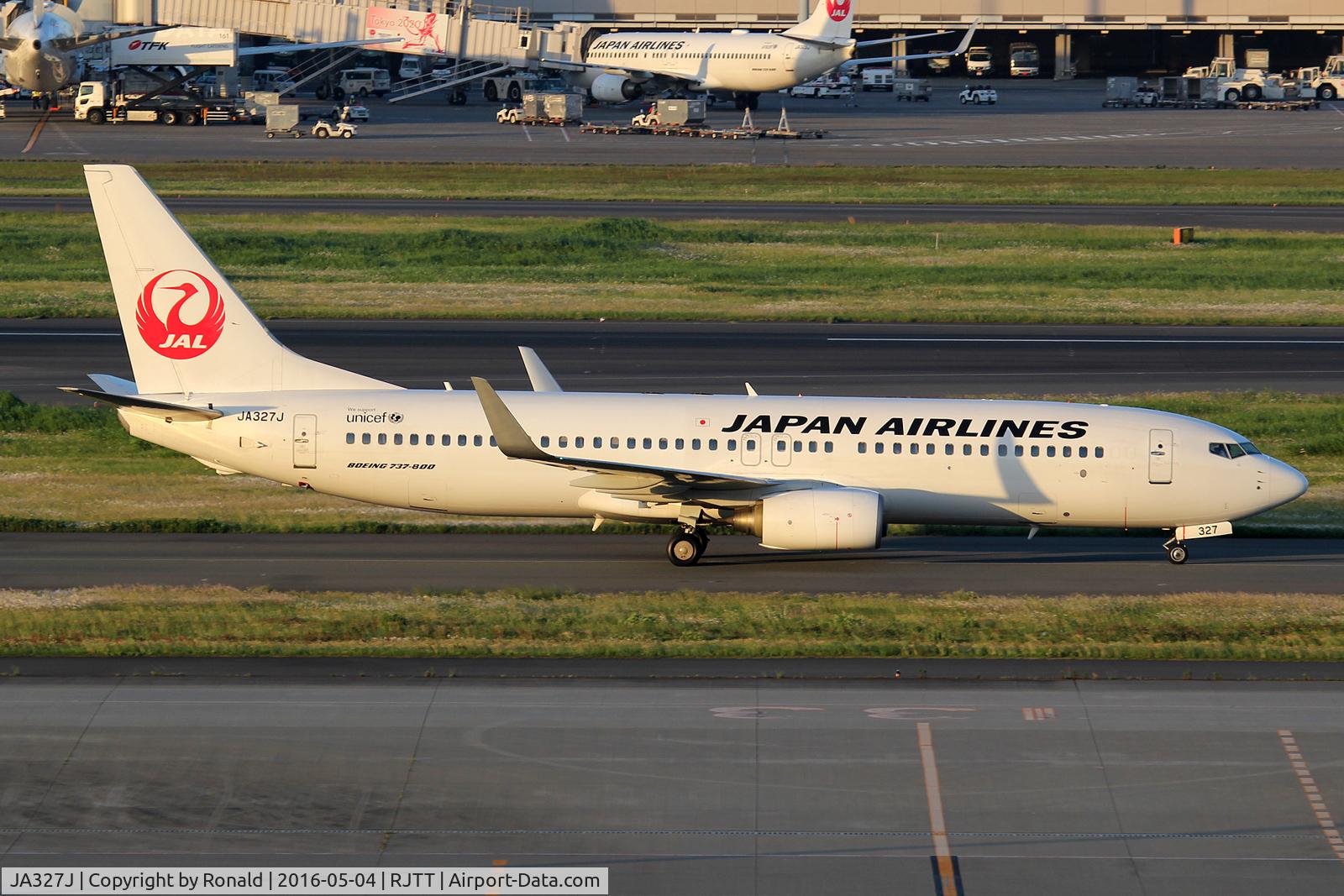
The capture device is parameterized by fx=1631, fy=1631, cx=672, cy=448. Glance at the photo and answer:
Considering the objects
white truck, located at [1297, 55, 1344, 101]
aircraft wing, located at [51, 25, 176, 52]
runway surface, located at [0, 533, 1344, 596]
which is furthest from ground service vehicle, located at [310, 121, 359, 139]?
white truck, located at [1297, 55, 1344, 101]

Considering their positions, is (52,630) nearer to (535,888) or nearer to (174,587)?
(174,587)

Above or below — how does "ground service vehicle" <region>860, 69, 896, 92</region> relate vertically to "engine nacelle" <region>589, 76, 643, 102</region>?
above

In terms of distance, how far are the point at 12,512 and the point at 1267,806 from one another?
25.9 meters

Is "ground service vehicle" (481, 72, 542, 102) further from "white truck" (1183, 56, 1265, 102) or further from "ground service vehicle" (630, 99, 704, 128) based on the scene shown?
"white truck" (1183, 56, 1265, 102)

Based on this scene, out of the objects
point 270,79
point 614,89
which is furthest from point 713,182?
point 270,79

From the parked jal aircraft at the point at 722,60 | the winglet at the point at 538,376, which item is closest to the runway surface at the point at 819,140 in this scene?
the parked jal aircraft at the point at 722,60

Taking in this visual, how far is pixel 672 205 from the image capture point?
7900 cm

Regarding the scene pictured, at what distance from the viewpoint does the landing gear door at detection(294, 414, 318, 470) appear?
3134cm

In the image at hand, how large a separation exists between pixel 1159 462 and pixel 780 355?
66.9ft

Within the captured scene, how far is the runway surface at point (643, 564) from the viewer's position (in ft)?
99.6

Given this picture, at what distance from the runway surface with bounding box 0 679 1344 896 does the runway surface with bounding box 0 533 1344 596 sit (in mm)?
5844

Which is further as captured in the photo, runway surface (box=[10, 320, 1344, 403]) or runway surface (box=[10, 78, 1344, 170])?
runway surface (box=[10, 78, 1344, 170])

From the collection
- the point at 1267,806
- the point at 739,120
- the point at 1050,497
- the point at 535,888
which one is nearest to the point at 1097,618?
the point at 1050,497
